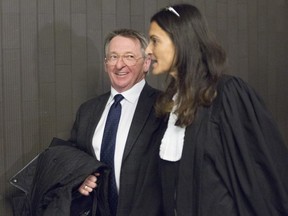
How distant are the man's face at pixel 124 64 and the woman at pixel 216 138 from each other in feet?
1.57

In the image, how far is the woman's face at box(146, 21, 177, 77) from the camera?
157cm

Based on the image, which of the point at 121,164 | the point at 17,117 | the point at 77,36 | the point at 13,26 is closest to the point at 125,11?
the point at 77,36

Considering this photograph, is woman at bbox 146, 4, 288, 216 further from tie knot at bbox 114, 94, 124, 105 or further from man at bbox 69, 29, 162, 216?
tie knot at bbox 114, 94, 124, 105

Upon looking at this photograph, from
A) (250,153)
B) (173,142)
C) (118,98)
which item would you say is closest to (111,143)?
(118,98)

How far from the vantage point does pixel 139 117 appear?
6.49ft

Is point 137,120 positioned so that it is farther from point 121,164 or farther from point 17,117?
point 17,117

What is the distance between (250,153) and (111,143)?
2.21 feet

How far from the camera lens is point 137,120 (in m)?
1.97

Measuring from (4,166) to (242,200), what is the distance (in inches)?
50.6

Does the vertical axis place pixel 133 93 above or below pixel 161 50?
below

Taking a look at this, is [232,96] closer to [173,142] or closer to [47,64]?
[173,142]

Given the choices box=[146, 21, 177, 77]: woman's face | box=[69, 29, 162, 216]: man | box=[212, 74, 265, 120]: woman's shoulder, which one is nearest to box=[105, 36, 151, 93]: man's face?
box=[69, 29, 162, 216]: man

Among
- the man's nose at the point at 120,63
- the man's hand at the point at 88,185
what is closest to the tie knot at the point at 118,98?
the man's nose at the point at 120,63

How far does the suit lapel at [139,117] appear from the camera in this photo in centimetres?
194
